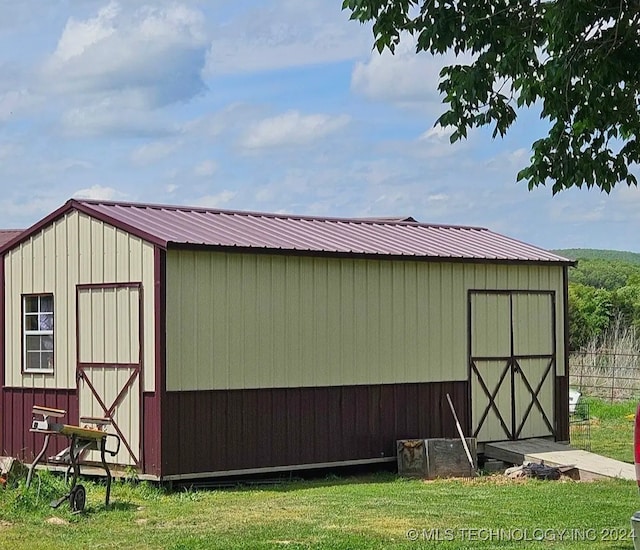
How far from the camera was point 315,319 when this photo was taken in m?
16.4

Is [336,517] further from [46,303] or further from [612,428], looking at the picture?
[612,428]

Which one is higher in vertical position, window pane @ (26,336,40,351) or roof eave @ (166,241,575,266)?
roof eave @ (166,241,575,266)

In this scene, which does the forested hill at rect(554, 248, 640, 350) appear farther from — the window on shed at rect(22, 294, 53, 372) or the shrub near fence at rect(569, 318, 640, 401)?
the window on shed at rect(22, 294, 53, 372)

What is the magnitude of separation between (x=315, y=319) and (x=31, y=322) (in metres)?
4.10

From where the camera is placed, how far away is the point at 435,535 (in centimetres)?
1079

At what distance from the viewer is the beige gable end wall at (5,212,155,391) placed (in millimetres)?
15039

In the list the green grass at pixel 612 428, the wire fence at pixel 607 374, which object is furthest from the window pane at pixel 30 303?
the wire fence at pixel 607 374

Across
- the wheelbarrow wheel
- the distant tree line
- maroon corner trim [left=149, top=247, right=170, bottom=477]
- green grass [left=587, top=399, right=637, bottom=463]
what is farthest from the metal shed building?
the distant tree line

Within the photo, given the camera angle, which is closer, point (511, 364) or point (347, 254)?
point (347, 254)

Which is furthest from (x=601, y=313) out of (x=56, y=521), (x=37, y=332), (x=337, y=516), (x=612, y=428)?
(x=56, y=521)

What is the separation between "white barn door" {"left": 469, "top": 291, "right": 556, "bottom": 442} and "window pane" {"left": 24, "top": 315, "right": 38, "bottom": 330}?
635cm

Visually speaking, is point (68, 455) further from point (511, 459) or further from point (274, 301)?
point (511, 459)

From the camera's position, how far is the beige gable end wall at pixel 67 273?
15039 mm

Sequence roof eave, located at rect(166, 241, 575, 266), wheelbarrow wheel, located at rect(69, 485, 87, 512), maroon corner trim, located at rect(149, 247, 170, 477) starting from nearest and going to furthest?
wheelbarrow wheel, located at rect(69, 485, 87, 512), maroon corner trim, located at rect(149, 247, 170, 477), roof eave, located at rect(166, 241, 575, 266)
